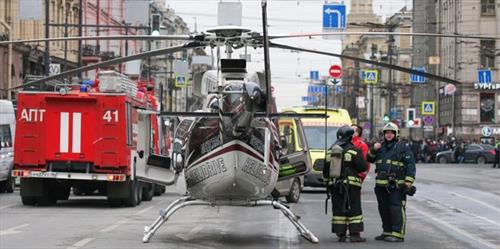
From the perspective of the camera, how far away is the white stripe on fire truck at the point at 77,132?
21562 millimetres

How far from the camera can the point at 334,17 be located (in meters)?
35.2

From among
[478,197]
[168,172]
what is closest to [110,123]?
[168,172]

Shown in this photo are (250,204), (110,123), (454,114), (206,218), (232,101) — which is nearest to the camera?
(232,101)

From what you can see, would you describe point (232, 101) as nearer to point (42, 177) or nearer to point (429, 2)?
point (42, 177)

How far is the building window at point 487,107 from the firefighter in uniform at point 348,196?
58.8 meters

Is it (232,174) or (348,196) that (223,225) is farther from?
(232,174)

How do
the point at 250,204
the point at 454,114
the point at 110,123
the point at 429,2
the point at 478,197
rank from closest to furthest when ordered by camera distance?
1. the point at 250,204
2. the point at 110,123
3. the point at 478,197
4. the point at 454,114
5. the point at 429,2

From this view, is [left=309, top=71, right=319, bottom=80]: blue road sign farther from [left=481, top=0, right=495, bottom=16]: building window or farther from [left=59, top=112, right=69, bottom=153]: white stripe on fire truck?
[left=59, top=112, right=69, bottom=153]: white stripe on fire truck

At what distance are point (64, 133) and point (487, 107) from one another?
54503 millimetres

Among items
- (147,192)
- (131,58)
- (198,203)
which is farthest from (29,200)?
(131,58)

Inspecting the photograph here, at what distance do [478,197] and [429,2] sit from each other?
54.7m

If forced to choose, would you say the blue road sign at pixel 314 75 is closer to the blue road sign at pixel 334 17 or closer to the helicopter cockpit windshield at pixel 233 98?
the blue road sign at pixel 334 17

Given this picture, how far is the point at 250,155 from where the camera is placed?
1347 centimetres

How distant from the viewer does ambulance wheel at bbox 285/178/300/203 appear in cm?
2383
